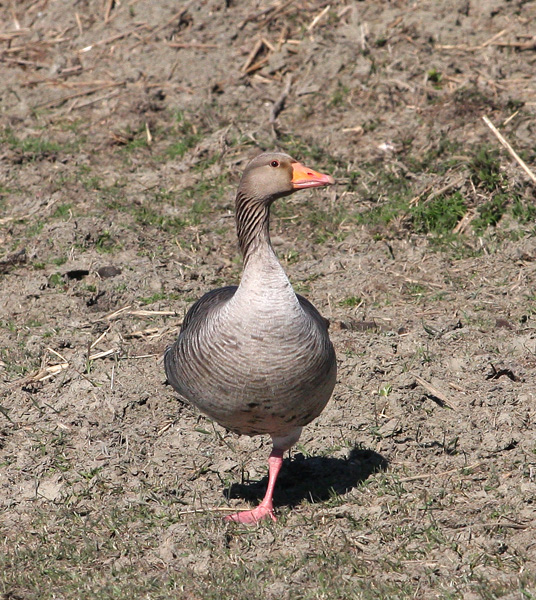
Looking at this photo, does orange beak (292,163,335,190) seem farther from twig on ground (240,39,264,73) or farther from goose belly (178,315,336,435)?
twig on ground (240,39,264,73)

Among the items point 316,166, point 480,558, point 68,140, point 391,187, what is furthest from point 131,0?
point 480,558

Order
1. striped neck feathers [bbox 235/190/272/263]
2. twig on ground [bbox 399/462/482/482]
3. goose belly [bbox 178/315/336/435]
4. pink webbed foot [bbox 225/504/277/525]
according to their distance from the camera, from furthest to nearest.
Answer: twig on ground [bbox 399/462/482/482], pink webbed foot [bbox 225/504/277/525], striped neck feathers [bbox 235/190/272/263], goose belly [bbox 178/315/336/435]

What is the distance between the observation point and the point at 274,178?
5309 millimetres

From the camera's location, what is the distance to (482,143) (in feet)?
30.9

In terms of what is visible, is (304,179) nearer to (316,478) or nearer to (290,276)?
(316,478)

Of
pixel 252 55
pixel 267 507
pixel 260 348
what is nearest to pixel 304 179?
pixel 260 348

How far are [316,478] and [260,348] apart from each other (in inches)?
58.3

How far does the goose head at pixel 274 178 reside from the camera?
531 cm

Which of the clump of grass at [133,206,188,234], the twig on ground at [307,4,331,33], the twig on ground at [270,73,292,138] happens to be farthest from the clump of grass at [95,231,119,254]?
the twig on ground at [307,4,331,33]

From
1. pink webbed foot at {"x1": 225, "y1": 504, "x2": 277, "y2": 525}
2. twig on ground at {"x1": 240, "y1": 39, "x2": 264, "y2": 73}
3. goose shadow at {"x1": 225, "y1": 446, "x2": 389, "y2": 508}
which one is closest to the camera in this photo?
pink webbed foot at {"x1": 225, "y1": 504, "x2": 277, "y2": 525}

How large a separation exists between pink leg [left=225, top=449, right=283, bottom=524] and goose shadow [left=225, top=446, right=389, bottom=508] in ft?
0.65

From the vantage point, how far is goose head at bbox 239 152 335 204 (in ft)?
17.4

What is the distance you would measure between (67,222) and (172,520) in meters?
4.32

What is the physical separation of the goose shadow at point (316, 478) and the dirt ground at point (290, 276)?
0.06 ft
